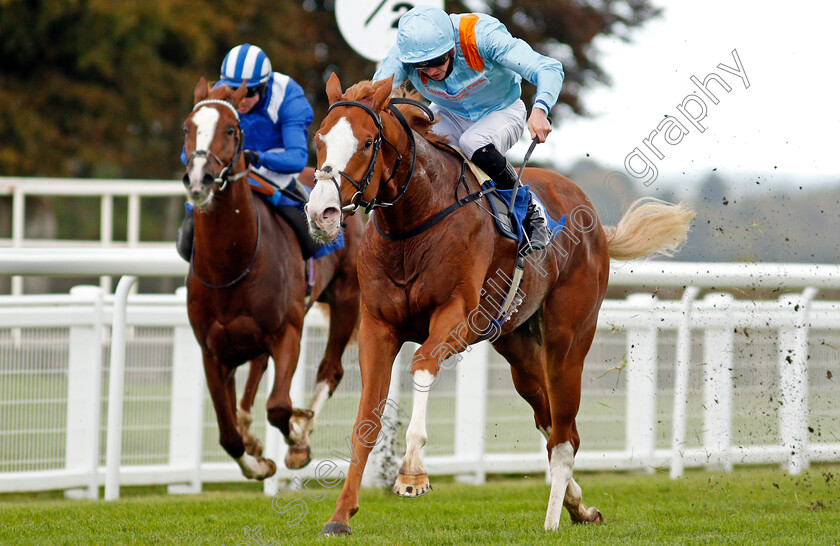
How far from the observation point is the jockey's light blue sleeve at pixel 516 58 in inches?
186

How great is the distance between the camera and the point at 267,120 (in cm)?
630

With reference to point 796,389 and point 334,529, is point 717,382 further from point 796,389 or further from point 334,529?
point 334,529

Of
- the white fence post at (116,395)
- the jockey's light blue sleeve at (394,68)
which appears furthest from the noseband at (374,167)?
the white fence post at (116,395)

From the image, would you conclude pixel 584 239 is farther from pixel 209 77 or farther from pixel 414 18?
pixel 209 77

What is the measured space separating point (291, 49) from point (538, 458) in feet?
32.8

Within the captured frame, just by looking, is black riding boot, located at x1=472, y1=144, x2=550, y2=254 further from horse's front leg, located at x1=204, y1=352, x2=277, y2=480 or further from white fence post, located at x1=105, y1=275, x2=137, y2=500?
white fence post, located at x1=105, y1=275, x2=137, y2=500

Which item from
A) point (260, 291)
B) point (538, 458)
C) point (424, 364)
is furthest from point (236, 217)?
point (538, 458)

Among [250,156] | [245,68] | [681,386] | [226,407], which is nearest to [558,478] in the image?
[226,407]

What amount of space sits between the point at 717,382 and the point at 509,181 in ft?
10.3

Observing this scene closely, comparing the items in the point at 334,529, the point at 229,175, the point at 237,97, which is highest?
the point at 237,97

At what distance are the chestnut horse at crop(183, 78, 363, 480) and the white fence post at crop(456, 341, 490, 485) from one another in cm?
166

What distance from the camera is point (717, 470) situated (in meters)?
7.33

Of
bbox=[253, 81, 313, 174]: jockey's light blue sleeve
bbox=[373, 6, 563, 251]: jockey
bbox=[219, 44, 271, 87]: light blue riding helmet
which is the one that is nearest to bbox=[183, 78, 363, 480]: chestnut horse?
bbox=[253, 81, 313, 174]: jockey's light blue sleeve

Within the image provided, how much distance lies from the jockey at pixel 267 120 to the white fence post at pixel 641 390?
266 cm
